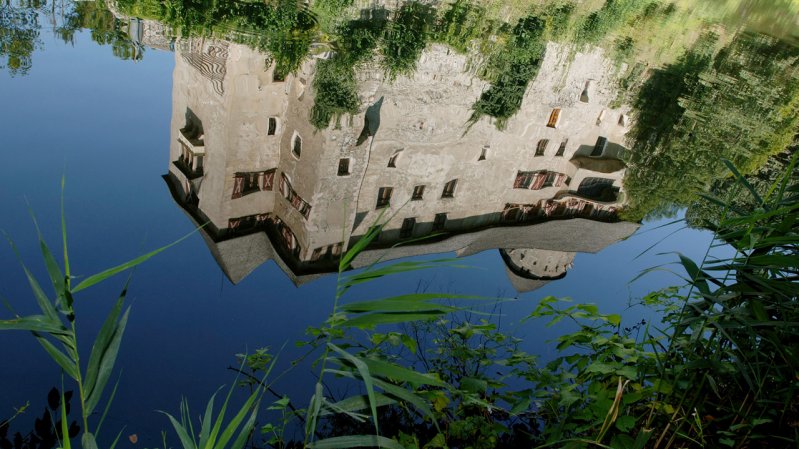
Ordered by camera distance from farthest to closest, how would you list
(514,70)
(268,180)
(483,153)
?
(514,70) → (483,153) → (268,180)

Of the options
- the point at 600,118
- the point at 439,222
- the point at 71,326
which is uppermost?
the point at 71,326

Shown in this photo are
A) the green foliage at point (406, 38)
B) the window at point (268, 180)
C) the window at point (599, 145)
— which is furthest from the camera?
the window at point (599, 145)

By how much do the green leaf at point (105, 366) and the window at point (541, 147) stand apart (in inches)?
442

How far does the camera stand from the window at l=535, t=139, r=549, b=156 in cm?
1285

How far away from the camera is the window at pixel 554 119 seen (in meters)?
14.9

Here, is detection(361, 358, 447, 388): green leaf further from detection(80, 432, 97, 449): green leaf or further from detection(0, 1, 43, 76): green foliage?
detection(0, 1, 43, 76): green foliage

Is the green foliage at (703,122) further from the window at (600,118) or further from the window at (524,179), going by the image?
the window at (524,179)

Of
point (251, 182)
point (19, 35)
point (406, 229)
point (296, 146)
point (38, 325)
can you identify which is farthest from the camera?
point (406, 229)

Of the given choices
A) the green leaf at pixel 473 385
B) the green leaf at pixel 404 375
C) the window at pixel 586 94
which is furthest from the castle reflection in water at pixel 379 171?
the green leaf at pixel 404 375

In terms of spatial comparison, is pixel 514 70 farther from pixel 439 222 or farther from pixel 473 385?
pixel 473 385

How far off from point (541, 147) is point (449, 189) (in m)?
2.63

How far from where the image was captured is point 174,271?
18.9 ft

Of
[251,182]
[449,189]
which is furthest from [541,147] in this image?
[251,182]

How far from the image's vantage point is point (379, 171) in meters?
10.8
